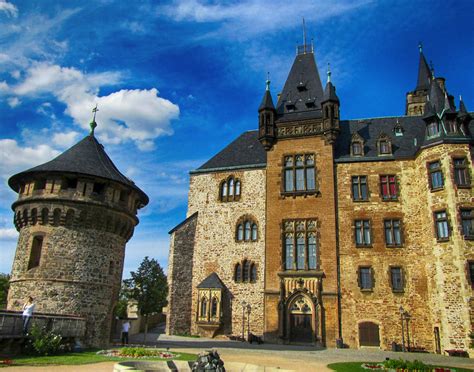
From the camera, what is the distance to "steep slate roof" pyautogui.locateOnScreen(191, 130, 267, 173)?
32.3 meters

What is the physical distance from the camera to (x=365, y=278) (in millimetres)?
26750

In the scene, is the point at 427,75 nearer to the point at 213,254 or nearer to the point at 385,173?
the point at 385,173

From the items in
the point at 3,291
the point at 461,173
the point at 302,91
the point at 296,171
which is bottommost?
the point at 3,291

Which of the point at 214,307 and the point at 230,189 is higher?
the point at 230,189

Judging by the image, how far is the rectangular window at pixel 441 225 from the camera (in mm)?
24422

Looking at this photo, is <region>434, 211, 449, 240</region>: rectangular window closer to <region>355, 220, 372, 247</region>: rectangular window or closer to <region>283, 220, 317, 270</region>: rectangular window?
<region>355, 220, 372, 247</region>: rectangular window

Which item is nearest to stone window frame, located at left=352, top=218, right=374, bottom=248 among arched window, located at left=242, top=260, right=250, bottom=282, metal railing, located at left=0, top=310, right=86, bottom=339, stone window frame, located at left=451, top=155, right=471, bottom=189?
stone window frame, located at left=451, top=155, right=471, bottom=189

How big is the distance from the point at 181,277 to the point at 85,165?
39.2 ft

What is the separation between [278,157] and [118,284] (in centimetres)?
1481

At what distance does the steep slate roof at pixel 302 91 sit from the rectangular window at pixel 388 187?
22.8 ft

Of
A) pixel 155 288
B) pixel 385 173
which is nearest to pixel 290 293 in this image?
pixel 155 288

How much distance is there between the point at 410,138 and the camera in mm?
29922

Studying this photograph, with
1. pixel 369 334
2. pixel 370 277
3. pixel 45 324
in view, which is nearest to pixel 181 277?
pixel 45 324

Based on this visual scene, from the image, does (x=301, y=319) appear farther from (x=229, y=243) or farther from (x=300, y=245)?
(x=229, y=243)
